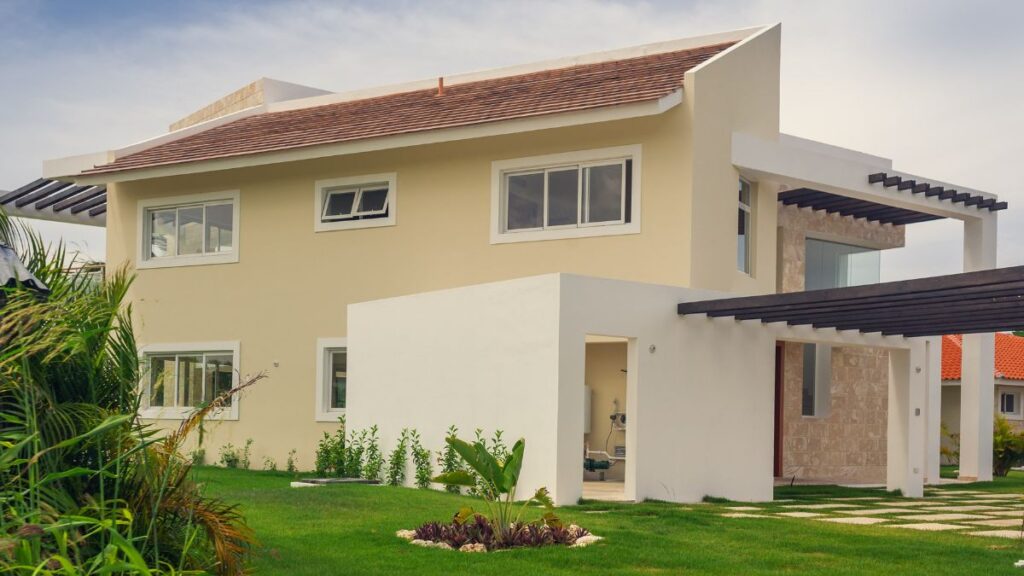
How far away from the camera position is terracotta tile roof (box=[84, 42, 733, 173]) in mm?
18750

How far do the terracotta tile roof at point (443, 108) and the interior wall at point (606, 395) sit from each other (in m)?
4.10

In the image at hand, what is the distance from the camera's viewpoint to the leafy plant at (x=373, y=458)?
59.8ft

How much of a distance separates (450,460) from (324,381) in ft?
19.8

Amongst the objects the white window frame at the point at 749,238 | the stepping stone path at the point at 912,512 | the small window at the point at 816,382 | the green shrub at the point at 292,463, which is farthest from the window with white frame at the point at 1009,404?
the green shrub at the point at 292,463

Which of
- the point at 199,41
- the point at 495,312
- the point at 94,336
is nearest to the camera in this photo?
the point at 94,336

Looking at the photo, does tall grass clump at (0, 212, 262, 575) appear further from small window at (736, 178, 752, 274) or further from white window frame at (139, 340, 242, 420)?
white window frame at (139, 340, 242, 420)

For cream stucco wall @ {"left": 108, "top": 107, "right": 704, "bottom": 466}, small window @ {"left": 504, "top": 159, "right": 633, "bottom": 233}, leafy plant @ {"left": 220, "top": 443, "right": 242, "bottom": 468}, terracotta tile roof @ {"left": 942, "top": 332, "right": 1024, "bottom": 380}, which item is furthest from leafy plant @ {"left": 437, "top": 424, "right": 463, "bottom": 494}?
terracotta tile roof @ {"left": 942, "top": 332, "right": 1024, "bottom": 380}

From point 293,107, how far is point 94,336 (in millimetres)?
18667

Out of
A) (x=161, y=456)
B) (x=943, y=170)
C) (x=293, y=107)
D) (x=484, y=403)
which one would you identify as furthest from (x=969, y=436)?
(x=161, y=456)

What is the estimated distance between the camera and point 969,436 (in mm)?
24781

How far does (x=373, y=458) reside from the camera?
18391 millimetres

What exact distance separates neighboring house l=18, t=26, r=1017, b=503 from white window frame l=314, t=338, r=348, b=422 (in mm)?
43

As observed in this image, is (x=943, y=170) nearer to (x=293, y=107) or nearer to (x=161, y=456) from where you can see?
(x=293, y=107)

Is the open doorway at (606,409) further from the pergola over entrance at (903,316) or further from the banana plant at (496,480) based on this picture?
the banana plant at (496,480)
